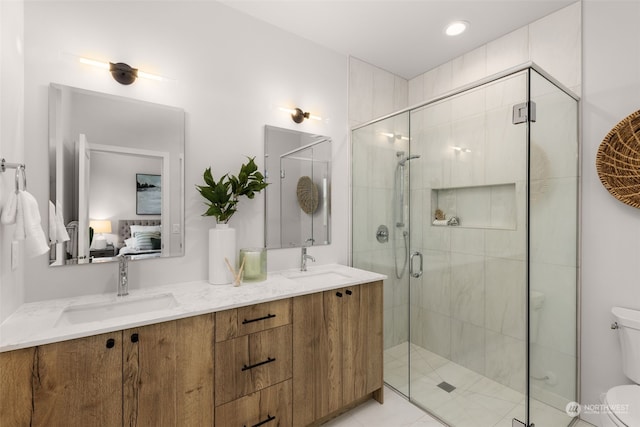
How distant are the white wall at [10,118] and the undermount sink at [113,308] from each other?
211 mm

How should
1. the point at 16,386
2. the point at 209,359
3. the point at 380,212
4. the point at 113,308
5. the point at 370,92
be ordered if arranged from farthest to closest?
1. the point at 370,92
2. the point at 380,212
3. the point at 113,308
4. the point at 209,359
5. the point at 16,386

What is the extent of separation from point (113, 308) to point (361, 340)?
145cm

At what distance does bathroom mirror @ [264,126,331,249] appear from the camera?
219 cm

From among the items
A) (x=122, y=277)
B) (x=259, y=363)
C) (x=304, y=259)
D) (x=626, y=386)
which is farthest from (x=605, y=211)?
(x=122, y=277)

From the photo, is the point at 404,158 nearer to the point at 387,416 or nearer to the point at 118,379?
the point at 387,416

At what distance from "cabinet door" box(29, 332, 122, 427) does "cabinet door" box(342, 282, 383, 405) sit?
1200mm

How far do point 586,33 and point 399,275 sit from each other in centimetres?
204

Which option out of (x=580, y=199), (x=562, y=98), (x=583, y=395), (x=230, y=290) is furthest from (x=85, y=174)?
(x=583, y=395)

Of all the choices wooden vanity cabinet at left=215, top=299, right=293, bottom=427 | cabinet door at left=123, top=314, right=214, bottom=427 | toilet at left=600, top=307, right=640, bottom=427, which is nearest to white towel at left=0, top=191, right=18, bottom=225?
cabinet door at left=123, top=314, right=214, bottom=427

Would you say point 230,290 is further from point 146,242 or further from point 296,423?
point 296,423

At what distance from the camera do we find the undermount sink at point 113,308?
142 cm

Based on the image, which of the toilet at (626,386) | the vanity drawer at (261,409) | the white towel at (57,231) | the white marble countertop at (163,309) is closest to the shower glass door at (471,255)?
the toilet at (626,386)

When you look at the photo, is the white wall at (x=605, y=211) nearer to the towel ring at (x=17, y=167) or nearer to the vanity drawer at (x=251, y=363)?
the vanity drawer at (x=251, y=363)

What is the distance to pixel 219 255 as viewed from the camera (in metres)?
1.81
